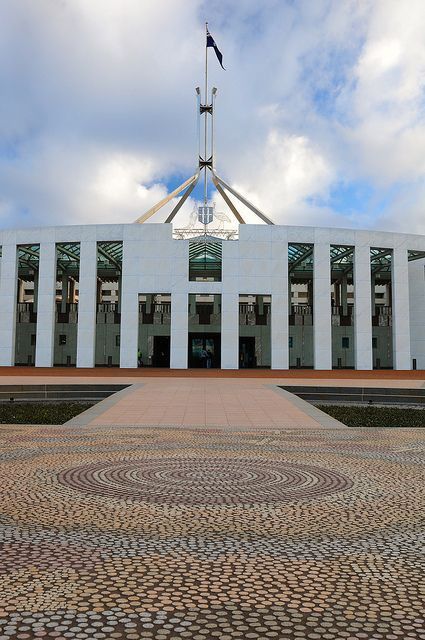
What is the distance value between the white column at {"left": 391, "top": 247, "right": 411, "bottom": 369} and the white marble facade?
0.07m

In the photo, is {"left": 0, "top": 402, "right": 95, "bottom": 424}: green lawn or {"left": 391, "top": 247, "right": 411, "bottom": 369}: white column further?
{"left": 391, "top": 247, "right": 411, "bottom": 369}: white column

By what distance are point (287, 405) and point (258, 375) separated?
61.3 ft

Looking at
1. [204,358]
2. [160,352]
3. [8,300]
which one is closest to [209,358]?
[204,358]

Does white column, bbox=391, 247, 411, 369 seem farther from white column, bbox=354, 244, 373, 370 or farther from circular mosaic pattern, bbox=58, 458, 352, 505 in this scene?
circular mosaic pattern, bbox=58, 458, 352, 505

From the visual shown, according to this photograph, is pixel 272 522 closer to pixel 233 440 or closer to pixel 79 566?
pixel 79 566

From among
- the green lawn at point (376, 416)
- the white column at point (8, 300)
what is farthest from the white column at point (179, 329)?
the green lawn at point (376, 416)

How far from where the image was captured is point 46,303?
130 feet

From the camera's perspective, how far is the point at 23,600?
11.6 ft

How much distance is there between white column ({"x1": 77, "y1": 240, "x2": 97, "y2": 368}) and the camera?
127 ft

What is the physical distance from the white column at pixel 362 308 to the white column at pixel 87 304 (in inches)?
754

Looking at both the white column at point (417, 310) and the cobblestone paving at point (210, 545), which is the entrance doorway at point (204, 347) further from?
the cobblestone paving at point (210, 545)

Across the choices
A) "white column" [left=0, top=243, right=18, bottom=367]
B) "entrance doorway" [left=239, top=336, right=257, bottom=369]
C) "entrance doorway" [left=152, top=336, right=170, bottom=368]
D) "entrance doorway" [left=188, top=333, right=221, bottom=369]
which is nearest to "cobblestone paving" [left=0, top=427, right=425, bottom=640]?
"white column" [left=0, top=243, right=18, bottom=367]

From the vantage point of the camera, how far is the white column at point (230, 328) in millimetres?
38344

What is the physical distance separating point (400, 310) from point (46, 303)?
26.3 m
